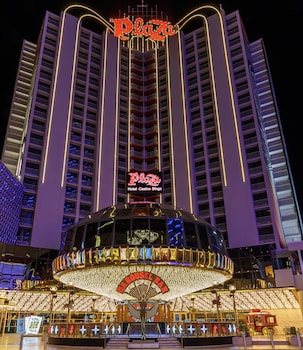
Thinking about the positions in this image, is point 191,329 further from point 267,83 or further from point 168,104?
point 267,83

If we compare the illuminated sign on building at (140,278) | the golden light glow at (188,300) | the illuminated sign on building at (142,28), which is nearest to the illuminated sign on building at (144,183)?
the illuminated sign on building at (140,278)

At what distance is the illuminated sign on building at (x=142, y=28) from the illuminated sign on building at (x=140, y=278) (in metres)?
58.8

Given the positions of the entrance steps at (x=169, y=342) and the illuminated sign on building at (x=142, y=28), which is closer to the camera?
the entrance steps at (x=169, y=342)

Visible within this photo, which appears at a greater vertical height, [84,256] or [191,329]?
[84,256]

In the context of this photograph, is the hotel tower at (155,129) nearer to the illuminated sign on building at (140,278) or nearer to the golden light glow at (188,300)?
the golden light glow at (188,300)

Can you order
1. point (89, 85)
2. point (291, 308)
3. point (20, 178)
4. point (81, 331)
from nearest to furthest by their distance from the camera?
point (81, 331) < point (291, 308) < point (20, 178) < point (89, 85)

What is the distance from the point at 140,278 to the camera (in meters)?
21.7

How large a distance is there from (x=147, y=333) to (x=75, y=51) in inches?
2136

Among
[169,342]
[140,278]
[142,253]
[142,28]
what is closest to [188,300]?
[140,278]

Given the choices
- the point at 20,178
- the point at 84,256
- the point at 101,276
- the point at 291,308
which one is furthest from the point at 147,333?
the point at 20,178

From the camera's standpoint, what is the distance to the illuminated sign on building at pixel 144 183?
33.6 m

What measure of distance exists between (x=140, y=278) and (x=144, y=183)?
1397 centimetres

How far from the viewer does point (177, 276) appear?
22.5 metres

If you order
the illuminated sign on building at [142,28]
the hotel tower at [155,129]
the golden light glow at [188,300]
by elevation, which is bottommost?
the golden light glow at [188,300]
